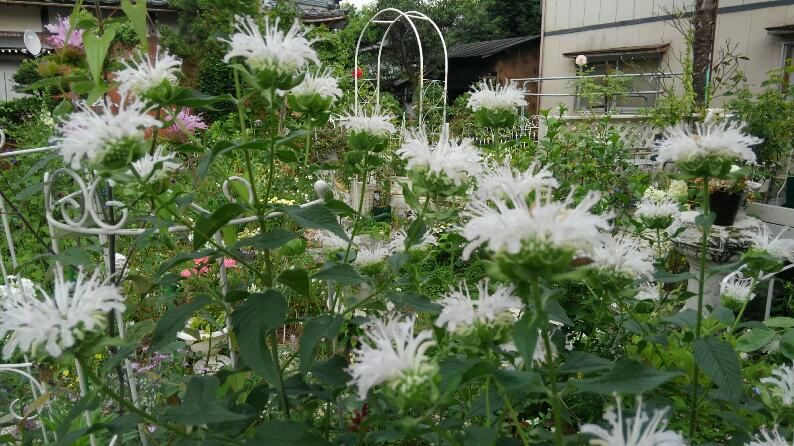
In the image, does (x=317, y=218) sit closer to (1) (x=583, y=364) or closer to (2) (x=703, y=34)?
(1) (x=583, y=364)

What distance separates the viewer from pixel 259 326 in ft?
2.74

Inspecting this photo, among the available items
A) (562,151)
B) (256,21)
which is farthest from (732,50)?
(256,21)

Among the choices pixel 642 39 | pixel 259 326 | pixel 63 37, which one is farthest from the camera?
pixel 642 39

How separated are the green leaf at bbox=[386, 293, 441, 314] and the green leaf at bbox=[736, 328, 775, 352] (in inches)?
22.4

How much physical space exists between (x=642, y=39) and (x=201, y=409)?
885 centimetres

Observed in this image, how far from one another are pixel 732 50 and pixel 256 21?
7.36 meters

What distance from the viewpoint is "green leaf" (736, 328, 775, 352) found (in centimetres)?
106

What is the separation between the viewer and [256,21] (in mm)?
1047

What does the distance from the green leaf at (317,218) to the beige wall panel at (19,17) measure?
1046 cm

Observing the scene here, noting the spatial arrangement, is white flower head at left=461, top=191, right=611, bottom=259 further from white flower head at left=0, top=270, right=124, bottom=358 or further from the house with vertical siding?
the house with vertical siding

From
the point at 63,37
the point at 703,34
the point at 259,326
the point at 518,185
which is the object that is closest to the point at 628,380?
the point at 518,185

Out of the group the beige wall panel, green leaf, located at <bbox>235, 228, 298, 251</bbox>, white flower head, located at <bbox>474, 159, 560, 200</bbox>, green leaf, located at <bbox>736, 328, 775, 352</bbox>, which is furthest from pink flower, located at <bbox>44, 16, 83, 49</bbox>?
the beige wall panel

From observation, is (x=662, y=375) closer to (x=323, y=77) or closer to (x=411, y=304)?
(x=411, y=304)

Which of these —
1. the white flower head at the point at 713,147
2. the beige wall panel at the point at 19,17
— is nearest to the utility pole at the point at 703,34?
the white flower head at the point at 713,147
